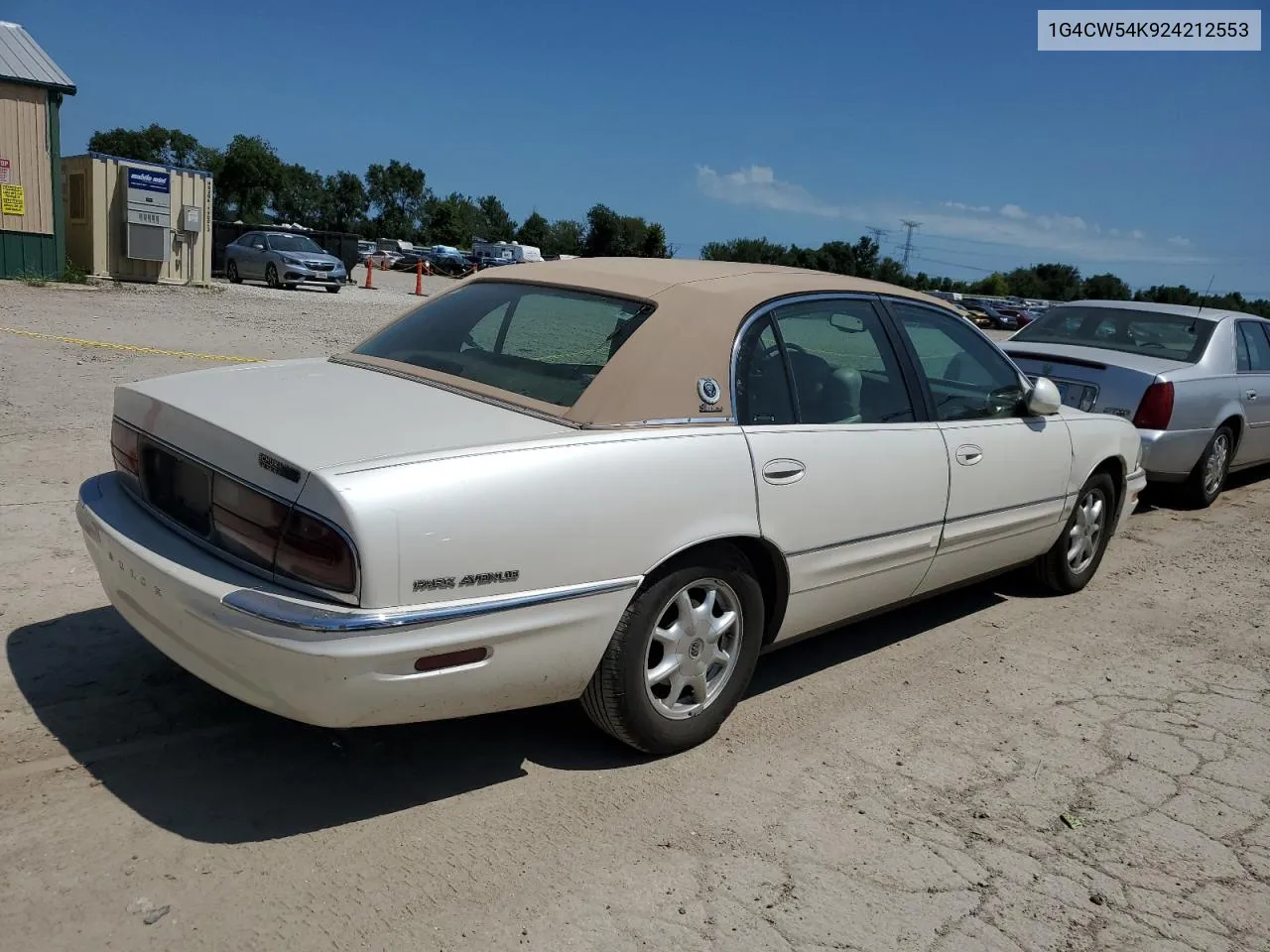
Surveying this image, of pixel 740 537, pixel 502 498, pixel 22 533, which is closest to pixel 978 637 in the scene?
pixel 740 537

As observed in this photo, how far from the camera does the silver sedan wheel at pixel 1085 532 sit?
18.2 feet

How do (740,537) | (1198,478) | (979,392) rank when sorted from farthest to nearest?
(1198,478)
(979,392)
(740,537)

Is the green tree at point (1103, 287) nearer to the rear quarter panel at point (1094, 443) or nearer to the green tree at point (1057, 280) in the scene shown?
the green tree at point (1057, 280)

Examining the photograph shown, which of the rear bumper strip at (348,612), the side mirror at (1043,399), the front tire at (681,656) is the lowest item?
the front tire at (681,656)

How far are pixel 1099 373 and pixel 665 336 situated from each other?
207 inches

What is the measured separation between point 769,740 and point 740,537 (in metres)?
0.81

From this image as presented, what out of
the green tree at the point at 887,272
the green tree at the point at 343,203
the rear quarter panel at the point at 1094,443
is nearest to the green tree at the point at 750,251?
the green tree at the point at 887,272

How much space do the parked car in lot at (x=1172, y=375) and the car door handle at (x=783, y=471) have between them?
188 inches

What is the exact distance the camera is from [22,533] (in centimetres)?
506

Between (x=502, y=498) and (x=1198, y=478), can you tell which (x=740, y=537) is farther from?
(x=1198, y=478)

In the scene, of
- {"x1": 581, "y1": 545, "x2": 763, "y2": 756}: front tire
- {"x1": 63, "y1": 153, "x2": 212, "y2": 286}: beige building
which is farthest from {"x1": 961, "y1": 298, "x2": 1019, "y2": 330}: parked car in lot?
{"x1": 581, "y1": 545, "x2": 763, "y2": 756}: front tire

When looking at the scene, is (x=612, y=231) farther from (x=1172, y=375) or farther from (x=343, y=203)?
(x=1172, y=375)

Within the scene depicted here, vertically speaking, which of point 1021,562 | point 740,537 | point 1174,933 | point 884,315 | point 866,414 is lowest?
point 1174,933

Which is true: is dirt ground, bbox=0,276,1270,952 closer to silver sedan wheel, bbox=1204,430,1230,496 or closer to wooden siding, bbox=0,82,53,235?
silver sedan wheel, bbox=1204,430,1230,496
